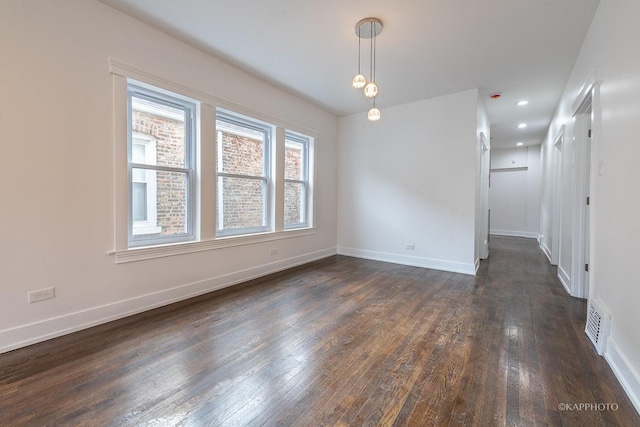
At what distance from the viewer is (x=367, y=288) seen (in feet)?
12.2

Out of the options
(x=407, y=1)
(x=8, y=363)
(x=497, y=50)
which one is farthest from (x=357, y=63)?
(x=8, y=363)

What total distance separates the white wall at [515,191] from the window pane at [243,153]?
844 cm

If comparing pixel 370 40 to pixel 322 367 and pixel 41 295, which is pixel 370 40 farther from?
pixel 41 295

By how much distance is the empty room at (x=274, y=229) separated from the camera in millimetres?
1705

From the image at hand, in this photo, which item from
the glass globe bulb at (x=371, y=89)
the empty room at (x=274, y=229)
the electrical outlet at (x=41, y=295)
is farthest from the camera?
the glass globe bulb at (x=371, y=89)

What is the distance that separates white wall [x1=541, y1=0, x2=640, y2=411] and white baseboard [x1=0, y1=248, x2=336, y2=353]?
3776mm

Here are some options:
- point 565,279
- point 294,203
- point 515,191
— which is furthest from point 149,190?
point 515,191

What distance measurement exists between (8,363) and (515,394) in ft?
11.3

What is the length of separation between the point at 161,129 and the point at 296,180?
7.99 feet

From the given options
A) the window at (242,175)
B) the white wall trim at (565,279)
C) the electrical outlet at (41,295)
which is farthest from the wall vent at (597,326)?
the electrical outlet at (41,295)

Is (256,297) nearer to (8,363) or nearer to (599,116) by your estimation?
(8,363)

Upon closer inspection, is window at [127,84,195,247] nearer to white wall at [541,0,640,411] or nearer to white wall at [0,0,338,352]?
white wall at [0,0,338,352]

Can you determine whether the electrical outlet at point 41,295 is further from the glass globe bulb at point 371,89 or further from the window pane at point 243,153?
the glass globe bulb at point 371,89

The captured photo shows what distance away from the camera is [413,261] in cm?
499
